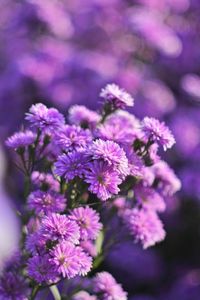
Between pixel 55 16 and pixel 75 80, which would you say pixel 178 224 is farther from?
pixel 55 16

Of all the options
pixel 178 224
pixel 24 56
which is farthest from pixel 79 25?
pixel 178 224

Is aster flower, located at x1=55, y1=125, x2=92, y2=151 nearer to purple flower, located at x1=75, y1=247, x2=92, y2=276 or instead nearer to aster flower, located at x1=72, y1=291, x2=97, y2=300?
purple flower, located at x1=75, y1=247, x2=92, y2=276

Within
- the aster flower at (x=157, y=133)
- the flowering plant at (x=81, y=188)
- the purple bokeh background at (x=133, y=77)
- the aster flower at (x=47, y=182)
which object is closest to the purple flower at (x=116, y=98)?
the flowering plant at (x=81, y=188)

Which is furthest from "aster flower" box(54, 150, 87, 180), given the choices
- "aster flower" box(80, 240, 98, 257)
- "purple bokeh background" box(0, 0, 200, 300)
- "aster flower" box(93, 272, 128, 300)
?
"purple bokeh background" box(0, 0, 200, 300)

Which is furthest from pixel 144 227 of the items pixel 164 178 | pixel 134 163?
pixel 134 163

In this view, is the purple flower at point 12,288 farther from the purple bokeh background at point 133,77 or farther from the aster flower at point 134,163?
the purple bokeh background at point 133,77
